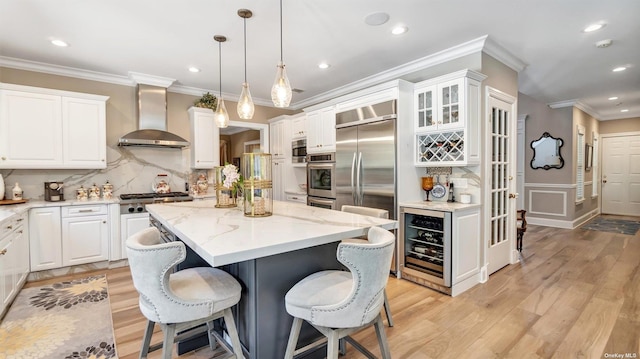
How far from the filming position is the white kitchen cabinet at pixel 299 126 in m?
5.09

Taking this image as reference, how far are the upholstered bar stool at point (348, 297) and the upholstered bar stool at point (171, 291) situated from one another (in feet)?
1.17

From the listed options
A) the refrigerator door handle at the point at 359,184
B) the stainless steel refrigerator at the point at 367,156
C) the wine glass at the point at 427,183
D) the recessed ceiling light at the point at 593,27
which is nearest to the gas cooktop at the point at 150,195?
the stainless steel refrigerator at the point at 367,156

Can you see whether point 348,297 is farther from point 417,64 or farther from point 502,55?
point 502,55

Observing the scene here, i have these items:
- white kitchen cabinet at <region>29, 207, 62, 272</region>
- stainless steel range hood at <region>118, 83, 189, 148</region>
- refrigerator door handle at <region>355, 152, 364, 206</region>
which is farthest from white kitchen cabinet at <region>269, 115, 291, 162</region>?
white kitchen cabinet at <region>29, 207, 62, 272</region>

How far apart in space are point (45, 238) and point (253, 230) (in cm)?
332

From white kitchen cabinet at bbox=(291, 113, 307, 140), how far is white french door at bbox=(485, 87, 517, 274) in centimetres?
274

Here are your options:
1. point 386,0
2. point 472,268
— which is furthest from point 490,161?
point 386,0

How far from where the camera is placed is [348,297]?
1.46 metres

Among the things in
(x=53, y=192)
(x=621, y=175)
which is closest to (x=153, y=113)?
(x=53, y=192)

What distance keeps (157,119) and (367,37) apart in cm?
318

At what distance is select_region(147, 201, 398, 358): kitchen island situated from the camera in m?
1.49

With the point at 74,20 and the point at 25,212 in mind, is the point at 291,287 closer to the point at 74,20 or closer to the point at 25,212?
the point at 74,20

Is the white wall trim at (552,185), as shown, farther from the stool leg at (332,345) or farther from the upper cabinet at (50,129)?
the upper cabinet at (50,129)

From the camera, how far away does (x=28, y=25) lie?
283 centimetres
